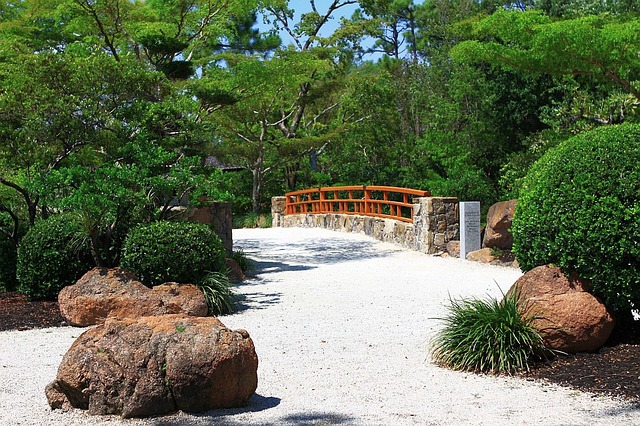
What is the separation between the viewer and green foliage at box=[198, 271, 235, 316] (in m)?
9.41

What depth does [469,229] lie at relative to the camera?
14.6 m

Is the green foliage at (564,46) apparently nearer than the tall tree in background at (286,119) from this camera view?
Yes

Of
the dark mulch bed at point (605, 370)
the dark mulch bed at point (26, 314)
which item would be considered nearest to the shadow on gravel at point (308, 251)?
the dark mulch bed at point (26, 314)

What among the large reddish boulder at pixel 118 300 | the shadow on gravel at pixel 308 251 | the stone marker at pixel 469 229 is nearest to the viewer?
the large reddish boulder at pixel 118 300

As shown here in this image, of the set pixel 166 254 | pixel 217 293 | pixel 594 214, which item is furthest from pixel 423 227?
pixel 594 214

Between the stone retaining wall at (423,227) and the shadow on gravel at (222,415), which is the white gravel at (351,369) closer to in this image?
the shadow on gravel at (222,415)

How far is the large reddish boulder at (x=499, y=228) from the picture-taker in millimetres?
13680

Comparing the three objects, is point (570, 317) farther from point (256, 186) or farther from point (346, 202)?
point (256, 186)

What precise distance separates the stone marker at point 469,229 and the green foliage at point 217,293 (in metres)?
6.16

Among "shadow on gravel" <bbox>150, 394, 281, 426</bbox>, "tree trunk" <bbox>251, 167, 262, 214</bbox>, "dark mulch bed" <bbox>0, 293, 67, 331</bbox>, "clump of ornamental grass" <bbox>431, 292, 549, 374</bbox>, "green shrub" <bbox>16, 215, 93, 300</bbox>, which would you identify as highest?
"tree trunk" <bbox>251, 167, 262, 214</bbox>

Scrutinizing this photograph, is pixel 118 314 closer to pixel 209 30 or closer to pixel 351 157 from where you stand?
pixel 209 30

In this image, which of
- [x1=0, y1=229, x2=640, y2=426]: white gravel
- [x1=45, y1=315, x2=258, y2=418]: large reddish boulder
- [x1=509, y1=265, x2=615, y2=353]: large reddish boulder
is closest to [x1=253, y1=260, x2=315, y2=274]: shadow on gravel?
[x1=0, y1=229, x2=640, y2=426]: white gravel

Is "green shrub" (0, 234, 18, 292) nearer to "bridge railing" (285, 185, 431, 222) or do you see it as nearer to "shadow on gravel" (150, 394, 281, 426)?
"shadow on gravel" (150, 394, 281, 426)

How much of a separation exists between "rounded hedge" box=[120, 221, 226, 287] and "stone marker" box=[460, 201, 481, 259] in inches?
250
